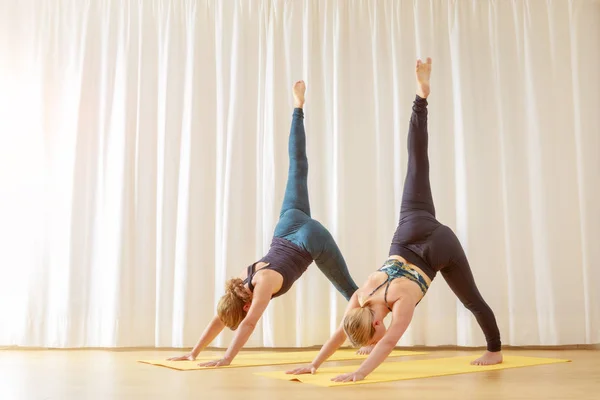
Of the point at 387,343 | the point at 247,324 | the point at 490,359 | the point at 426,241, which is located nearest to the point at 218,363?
the point at 247,324

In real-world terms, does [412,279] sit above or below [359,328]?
above

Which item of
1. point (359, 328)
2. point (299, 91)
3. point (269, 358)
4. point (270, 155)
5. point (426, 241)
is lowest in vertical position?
point (269, 358)

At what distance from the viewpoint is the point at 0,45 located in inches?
194

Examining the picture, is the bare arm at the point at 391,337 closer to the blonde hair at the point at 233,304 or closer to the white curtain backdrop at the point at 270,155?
the blonde hair at the point at 233,304

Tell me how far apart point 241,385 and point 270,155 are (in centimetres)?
235

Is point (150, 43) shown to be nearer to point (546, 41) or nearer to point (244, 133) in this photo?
point (244, 133)

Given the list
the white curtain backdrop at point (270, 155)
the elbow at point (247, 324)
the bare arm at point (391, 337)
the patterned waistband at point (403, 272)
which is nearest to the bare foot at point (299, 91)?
the white curtain backdrop at point (270, 155)

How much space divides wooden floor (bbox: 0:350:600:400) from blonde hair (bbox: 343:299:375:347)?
0.74 ft

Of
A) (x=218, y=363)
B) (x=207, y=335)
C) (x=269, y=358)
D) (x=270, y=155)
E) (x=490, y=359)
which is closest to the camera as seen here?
(x=218, y=363)

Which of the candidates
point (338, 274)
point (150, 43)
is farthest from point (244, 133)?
point (338, 274)

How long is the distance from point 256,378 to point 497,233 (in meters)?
2.49

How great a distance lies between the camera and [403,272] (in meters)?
3.21

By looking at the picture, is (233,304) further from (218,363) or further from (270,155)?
(270,155)

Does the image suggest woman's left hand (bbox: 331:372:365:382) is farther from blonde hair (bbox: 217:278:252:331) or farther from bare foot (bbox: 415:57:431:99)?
bare foot (bbox: 415:57:431:99)
